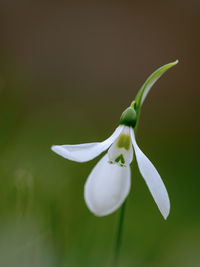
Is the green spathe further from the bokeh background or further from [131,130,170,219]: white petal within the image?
the bokeh background

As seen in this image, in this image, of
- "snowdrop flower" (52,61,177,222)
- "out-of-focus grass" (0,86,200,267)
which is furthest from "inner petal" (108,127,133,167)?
"out-of-focus grass" (0,86,200,267)

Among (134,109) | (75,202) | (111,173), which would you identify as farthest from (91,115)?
(134,109)

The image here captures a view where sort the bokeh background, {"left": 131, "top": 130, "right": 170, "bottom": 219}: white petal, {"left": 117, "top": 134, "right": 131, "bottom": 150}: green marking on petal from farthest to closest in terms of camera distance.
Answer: the bokeh background → {"left": 117, "top": 134, "right": 131, "bottom": 150}: green marking on petal → {"left": 131, "top": 130, "right": 170, "bottom": 219}: white petal

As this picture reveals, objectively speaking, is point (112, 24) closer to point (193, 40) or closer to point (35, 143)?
point (193, 40)

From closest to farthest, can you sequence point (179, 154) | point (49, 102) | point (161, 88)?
point (179, 154) < point (49, 102) < point (161, 88)

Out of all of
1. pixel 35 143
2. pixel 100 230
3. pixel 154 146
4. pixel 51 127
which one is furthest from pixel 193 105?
pixel 100 230

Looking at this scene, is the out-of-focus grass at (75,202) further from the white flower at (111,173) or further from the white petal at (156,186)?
the white petal at (156,186)

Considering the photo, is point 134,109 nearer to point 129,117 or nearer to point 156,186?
point 129,117
